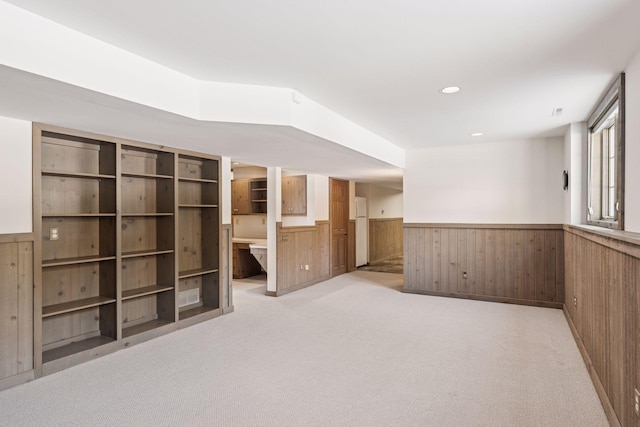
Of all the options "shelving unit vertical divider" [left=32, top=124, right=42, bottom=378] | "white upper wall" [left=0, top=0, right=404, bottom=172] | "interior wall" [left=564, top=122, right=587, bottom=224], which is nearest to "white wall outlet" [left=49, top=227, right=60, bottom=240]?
"shelving unit vertical divider" [left=32, top=124, right=42, bottom=378]

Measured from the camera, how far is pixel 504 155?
216 inches

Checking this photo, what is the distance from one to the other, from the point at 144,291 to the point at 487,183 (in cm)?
487

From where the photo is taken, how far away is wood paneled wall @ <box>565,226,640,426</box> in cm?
192

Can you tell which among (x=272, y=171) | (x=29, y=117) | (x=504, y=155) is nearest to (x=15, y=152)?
(x=29, y=117)

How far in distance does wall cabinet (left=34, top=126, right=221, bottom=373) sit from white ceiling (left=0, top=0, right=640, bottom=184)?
1359mm

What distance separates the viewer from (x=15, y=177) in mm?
2965

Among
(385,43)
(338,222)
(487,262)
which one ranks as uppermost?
(385,43)

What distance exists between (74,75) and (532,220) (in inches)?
218

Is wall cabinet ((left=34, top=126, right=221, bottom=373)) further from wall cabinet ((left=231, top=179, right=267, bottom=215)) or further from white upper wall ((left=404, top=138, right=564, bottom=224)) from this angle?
white upper wall ((left=404, top=138, right=564, bottom=224))

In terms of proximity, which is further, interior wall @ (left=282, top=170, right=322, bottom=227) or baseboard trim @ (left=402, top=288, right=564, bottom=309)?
interior wall @ (left=282, top=170, right=322, bottom=227)

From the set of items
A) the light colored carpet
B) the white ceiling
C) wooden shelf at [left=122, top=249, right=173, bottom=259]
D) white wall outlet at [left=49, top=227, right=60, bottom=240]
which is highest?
the white ceiling

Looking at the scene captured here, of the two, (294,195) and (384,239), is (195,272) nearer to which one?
(294,195)

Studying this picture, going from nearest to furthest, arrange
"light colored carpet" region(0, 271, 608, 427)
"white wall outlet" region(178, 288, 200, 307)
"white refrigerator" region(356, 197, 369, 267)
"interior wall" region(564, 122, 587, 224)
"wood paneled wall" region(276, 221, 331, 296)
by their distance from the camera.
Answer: "light colored carpet" region(0, 271, 608, 427) → "interior wall" region(564, 122, 587, 224) → "white wall outlet" region(178, 288, 200, 307) → "wood paneled wall" region(276, 221, 331, 296) → "white refrigerator" region(356, 197, 369, 267)

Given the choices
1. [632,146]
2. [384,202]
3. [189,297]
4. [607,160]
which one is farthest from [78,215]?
[384,202]
